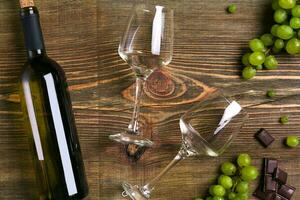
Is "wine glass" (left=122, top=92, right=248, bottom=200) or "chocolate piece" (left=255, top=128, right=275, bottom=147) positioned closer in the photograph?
"wine glass" (left=122, top=92, right=248, bottom=200)

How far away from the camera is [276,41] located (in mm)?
1278

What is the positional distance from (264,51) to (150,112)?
0.33 m

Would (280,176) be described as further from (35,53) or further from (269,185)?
(35,53)

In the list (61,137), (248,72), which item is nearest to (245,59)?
(248,72)

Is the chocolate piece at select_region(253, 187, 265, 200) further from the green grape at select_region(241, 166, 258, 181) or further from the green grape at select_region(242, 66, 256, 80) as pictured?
the green grape at select_region(242, 66, 256, 80)

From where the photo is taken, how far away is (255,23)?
133 centimetres

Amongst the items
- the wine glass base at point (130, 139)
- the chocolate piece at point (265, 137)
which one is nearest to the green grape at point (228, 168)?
the chocolate piece at point (265, 137)

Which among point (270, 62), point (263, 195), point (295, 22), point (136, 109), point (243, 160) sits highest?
point (295, 22)

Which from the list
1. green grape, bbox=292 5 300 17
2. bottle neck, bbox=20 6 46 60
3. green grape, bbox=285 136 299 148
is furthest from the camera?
green grape, bbox=285 136 299 148

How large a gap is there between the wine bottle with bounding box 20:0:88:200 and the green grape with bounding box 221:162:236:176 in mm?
363

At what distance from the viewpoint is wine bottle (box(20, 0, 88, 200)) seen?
3.81ft

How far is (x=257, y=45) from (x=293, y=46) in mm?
87

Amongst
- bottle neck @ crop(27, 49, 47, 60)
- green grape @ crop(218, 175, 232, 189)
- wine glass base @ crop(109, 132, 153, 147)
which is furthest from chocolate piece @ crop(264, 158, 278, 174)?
bottle neck @ crop(27, 49, 47, 60)

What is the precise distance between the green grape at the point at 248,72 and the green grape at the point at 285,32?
0.36 feet
